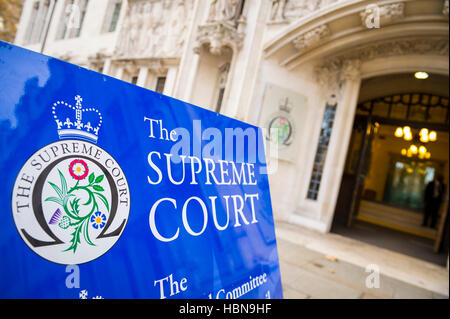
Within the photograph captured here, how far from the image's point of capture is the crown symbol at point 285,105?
5.78 metres

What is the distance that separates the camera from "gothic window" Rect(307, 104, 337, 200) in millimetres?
6027

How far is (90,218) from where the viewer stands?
0.73 m

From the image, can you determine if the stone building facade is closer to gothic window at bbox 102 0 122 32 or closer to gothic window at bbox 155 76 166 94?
gothic window at bbox 155 76 166 94

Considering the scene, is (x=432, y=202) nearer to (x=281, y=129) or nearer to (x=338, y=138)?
(x=338, y=138)

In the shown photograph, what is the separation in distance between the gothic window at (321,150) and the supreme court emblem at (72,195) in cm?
579

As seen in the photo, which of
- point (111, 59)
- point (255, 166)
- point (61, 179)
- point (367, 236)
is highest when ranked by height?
point (111, 59)

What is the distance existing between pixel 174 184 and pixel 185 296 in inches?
15.2

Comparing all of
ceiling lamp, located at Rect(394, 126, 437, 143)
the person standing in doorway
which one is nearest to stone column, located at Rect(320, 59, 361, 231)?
ceiling lamp, located at Rect(394, 126, 437, 143)

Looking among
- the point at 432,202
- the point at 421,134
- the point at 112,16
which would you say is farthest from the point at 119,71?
the point at 432,202

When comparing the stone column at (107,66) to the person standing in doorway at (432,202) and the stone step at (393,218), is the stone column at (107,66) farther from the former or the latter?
the person standing in doorway at (432,202)

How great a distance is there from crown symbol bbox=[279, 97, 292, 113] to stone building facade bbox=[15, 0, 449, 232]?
0.08 feet

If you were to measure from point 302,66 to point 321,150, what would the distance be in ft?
6.44
